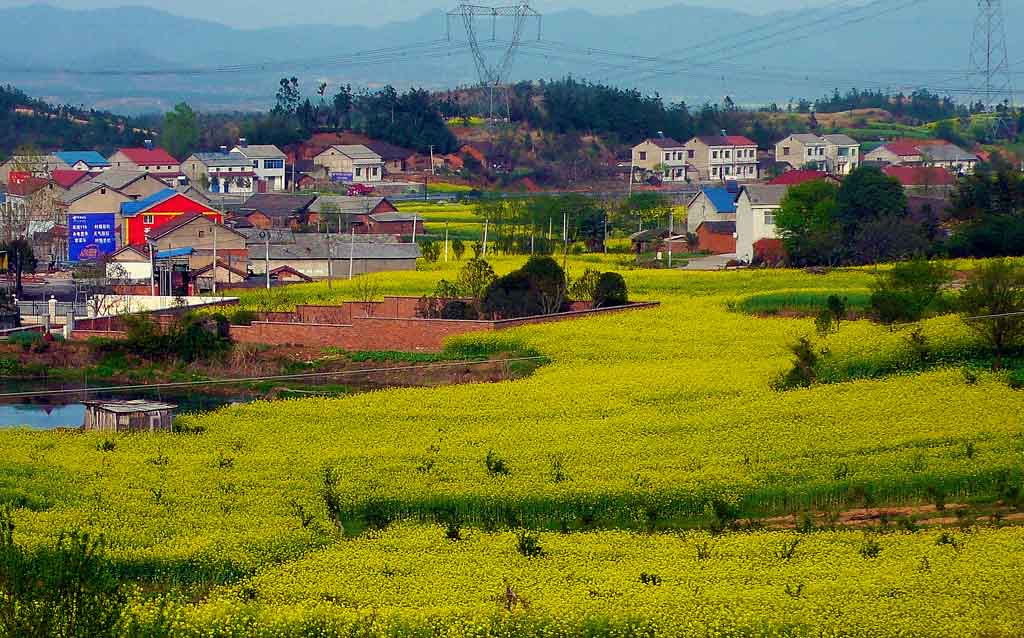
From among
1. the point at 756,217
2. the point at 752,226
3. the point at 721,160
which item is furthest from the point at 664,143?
the point at 756,217

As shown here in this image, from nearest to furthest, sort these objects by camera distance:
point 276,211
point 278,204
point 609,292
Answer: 1. point 609,292
2. point 276,211
3. point 278,204

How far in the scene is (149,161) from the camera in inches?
2940

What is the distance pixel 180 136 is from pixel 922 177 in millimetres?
43547

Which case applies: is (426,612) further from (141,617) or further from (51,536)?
(51,536)

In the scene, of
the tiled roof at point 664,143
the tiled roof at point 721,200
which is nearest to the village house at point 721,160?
the tiled roof at point 664,143

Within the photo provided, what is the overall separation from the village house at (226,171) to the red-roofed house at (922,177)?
2992 cm

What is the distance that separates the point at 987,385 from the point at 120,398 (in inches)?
611

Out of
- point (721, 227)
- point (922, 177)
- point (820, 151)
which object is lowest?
point (721, 227)

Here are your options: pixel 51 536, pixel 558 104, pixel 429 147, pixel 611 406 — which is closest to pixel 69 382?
pixel 611 406

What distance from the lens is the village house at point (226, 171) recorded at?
75.4 metres

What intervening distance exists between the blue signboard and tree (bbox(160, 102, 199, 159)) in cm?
3413

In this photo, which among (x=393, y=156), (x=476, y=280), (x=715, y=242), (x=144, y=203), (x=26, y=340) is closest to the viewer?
(x=26, y=340)

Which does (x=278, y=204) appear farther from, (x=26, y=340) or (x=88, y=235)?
(x=26, y=340)

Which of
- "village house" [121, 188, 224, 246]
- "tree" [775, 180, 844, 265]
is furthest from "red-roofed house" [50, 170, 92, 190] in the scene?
"tree" [775, 180, 844, 265]
